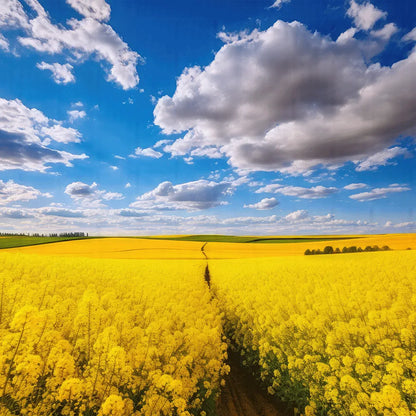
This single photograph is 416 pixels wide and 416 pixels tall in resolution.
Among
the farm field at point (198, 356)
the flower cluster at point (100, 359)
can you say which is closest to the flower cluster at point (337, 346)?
the farm field at point (198, 356)

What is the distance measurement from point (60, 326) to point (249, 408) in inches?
173

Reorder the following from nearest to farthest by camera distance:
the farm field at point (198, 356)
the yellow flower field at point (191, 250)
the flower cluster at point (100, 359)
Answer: the flower cluster at point (100, 359) < the farm field at point (198, 356) < the yellow flower field at point (191, 250)

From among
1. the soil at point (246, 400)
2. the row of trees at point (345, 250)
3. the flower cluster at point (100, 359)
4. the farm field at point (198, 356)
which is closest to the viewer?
the flower cluster at point (100, 359)

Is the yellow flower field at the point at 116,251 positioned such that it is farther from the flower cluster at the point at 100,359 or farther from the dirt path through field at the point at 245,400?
the flower cluster at the point at 100,359

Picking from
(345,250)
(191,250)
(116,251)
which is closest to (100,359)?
(345,250)

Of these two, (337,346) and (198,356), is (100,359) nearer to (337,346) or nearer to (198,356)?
(198,356)

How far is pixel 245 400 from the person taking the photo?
5.90 metres

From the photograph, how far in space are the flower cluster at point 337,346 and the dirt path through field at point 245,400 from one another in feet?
1.01

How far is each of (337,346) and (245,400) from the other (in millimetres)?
2451

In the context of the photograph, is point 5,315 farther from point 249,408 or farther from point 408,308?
point 408,308

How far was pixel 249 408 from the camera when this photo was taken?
5.65m

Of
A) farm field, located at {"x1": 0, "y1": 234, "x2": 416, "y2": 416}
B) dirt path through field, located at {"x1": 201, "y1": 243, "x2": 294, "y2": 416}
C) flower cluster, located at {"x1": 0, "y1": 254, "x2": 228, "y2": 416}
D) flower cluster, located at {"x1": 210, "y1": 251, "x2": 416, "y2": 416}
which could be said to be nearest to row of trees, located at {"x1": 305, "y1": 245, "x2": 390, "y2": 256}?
flower cluster, located at {"x1": 210, "y1": 251, "x2": 416, "y2": 416}

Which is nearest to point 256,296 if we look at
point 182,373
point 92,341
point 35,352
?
point 182,373

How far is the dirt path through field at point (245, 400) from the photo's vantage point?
18.1ft
